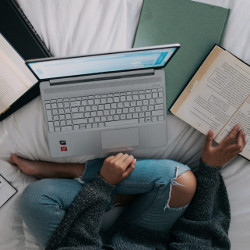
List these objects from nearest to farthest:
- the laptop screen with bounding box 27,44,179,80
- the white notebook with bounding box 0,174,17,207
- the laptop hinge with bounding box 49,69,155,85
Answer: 1. the laptop screen with bounding box 27,44,179,80
2. the laptop hinge with bounding box 49,69,155,85
3. the white notebook with bounding box 0,174,17,207

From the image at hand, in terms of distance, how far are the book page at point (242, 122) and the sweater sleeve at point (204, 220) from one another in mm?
111

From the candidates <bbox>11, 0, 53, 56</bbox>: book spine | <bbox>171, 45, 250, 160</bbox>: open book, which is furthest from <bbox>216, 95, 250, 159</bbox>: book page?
<bbox>11, 0, 53, 56</bbox>: book spine

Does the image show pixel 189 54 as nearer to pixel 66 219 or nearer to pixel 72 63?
pixel 72 63

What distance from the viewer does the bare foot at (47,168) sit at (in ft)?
3.56

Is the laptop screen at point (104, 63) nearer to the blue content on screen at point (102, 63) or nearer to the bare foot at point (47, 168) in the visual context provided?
the blue content on screen at point (102, 63)

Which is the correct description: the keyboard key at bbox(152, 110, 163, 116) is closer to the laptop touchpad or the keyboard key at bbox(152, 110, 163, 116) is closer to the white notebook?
the laptop touchpad

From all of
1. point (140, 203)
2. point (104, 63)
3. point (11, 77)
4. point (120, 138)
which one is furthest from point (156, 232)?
point (11, 77)

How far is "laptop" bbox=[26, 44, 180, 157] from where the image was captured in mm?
967

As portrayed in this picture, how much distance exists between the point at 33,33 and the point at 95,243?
688mm

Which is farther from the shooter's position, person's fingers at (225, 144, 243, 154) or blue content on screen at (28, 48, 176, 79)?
person's fingers at (225, 144, 243, 154)

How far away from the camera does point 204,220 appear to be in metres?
1.03

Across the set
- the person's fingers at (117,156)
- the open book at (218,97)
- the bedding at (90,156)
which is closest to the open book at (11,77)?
the bedding at (90,156)

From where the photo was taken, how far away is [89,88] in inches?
38.6

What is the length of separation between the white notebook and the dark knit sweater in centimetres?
22
